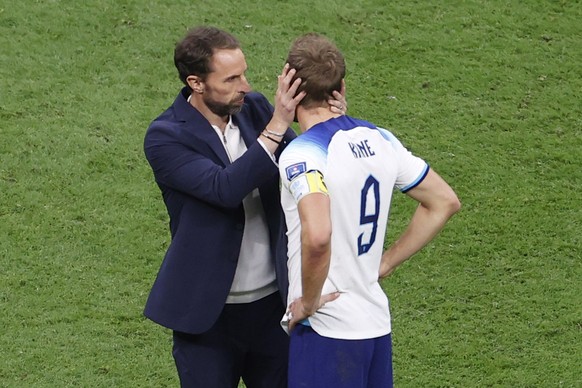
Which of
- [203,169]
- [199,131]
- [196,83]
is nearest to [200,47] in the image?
[196,83]

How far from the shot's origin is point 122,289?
20.3 ft

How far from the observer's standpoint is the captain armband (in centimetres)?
346

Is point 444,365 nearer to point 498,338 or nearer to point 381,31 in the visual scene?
point 498,338

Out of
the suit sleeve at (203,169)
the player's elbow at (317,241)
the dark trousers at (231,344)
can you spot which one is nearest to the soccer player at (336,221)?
the player's elbow at (317,241)

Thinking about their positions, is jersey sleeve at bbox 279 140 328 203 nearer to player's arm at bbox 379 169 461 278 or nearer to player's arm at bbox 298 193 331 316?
player's arm at bbox 298 193 331 316

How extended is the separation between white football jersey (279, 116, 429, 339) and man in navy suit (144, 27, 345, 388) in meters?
0.19

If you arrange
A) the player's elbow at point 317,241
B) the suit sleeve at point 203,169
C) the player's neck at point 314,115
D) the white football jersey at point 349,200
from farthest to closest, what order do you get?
1. the suit sleeve at point 203,169
2. the player's neck at point 314,115
3. the white football jersey at point 349,200
4. the player's elbow at point 317,241

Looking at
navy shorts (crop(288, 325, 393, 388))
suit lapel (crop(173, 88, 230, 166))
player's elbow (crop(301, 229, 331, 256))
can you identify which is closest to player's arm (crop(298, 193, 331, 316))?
player's elbow (crop(301, 229, 331, 256))

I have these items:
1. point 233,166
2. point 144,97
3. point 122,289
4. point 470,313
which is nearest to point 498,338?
point 470,313

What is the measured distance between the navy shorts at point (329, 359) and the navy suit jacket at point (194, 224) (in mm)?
256

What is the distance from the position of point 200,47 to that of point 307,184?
2.48ft

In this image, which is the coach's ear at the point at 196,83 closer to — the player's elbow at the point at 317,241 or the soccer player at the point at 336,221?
the soccer player at the point at 336,221

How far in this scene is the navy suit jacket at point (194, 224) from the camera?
3.93 metres

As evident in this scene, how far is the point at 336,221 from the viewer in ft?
11.7
